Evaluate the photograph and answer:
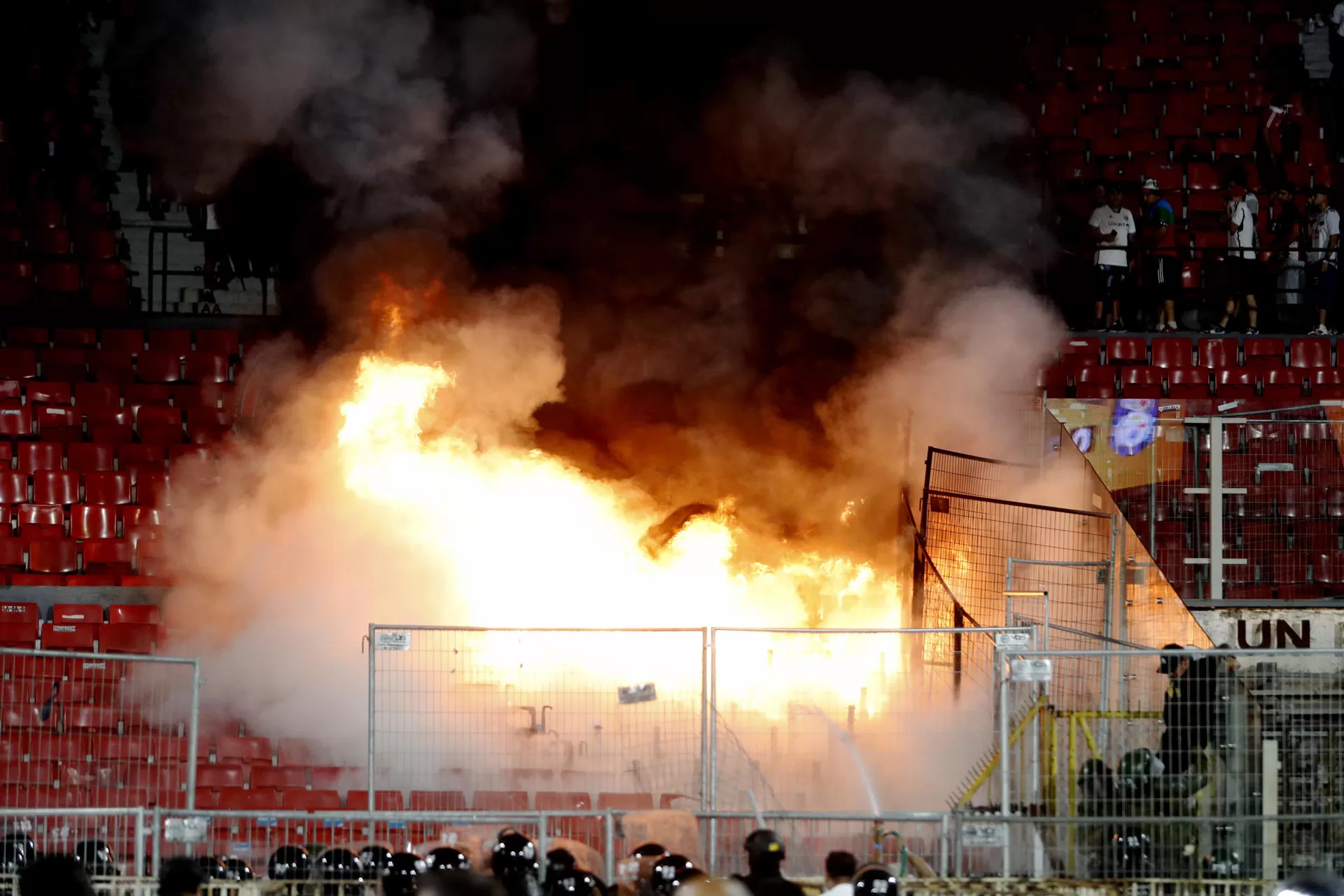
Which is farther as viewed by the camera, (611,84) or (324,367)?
(611,84)

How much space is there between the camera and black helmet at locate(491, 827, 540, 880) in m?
7.33

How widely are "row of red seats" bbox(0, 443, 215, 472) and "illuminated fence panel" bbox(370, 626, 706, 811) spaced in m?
5.39

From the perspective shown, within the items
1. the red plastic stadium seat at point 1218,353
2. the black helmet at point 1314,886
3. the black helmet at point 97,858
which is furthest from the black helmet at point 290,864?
the red plastic stadium seat at point 1218,353

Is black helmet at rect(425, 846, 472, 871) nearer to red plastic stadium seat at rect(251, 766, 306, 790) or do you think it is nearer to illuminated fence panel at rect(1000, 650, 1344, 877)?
illuminated fence panel at rect(1000, 650, 1344, 877)

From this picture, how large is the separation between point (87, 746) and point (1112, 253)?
10.1m

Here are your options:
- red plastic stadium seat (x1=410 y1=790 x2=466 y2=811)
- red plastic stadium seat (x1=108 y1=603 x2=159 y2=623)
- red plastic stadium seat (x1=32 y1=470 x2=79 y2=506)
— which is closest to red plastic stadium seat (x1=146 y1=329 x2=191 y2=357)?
red plastic stadium seat (x1=32 y1=470 x2=79 y2=506)

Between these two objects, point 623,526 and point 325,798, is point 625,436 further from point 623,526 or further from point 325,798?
point 325,798

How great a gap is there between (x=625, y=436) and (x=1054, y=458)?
162 inches

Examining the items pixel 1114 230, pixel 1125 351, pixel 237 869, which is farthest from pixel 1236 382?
pixel 237 869

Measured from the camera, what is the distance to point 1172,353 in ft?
51.0

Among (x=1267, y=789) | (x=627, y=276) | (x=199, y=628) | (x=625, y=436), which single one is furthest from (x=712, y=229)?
(x=1267, y=789)

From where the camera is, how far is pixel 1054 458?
41.2 feet

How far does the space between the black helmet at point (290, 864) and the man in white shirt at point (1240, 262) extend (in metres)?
11.1

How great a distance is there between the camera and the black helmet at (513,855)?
24.1 feet
